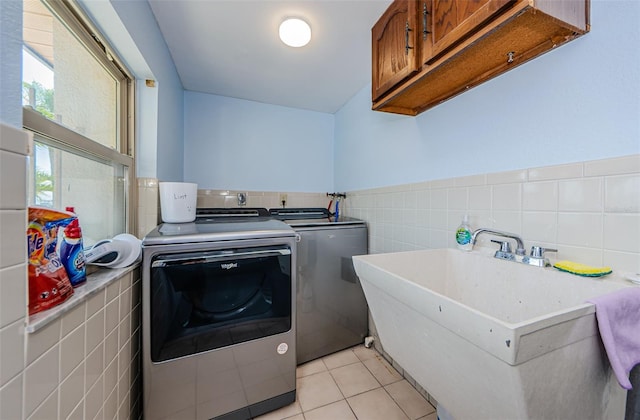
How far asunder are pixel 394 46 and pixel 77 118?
4.75 ft

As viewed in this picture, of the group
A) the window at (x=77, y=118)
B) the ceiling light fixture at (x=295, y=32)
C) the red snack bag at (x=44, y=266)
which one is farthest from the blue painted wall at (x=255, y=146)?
the red snack bag at (x=44, y=266)

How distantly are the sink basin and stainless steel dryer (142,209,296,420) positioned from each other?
23.7 inches

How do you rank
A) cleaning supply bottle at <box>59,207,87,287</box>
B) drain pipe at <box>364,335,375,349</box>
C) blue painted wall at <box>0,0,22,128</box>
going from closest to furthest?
1. blue painted wall at <box>0,0,22,128</box>
2. cleaning supply bottle at <box>59,207,87,287</box>
3. drain pipe at <box>364,335,375,349</box>

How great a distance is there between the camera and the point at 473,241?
3.57 feet

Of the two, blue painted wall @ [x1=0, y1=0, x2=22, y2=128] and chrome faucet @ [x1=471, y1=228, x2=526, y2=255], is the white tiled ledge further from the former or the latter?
chrome faucet @ [x1=471, y1=228, x2=526, y2=255]

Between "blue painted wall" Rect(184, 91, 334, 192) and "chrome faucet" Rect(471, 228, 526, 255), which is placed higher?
"blue painted wall" Rect(184, 91, 334, 192)

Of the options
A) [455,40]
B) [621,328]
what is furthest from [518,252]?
[455,40]

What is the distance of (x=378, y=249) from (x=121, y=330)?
1.60m

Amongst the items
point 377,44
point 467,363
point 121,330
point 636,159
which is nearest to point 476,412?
point 467,363

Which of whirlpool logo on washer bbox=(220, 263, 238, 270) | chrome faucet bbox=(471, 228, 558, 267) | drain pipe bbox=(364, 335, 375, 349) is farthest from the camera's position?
drain pipe bbox=(364, 335, 375, 349)

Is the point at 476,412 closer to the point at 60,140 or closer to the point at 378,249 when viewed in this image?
the point at 378,249

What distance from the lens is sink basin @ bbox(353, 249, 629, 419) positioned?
18.2 inches

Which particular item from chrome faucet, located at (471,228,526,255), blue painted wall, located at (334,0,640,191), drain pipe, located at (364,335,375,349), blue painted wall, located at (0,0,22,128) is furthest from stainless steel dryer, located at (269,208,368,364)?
blue painted wall, located at (0,0,22,128)

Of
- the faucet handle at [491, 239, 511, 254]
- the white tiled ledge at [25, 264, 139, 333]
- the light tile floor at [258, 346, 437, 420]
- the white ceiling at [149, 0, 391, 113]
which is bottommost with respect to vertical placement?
the light tile floor at [258, 346, 437, 420]
